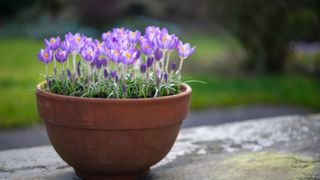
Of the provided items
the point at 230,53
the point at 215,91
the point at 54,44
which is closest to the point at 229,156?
the point at 54,44

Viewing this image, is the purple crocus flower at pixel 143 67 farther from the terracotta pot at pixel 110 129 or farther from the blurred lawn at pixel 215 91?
the blurred lawn at pixel 215 91

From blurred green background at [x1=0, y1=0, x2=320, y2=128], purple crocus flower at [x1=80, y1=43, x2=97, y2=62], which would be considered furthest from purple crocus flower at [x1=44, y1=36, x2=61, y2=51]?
blurred green background at [x1=0, y1=0, x2=320, y2=128]

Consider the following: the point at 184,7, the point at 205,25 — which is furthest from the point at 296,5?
the point at 205,25

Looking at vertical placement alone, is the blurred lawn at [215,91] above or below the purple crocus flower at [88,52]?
below

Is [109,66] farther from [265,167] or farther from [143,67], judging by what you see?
[265,167]

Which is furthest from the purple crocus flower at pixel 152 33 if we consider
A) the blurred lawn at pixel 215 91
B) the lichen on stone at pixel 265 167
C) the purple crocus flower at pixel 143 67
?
the blurred lawn at pixel 215 91

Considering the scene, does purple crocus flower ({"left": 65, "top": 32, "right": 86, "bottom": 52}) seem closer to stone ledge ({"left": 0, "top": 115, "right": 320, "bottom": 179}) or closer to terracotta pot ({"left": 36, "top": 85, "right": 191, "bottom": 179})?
terracotta pot ({"left": 36, "top": 85, "right": 191, "bottom": 179})

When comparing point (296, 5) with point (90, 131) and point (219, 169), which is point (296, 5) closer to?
point (219, 169)
